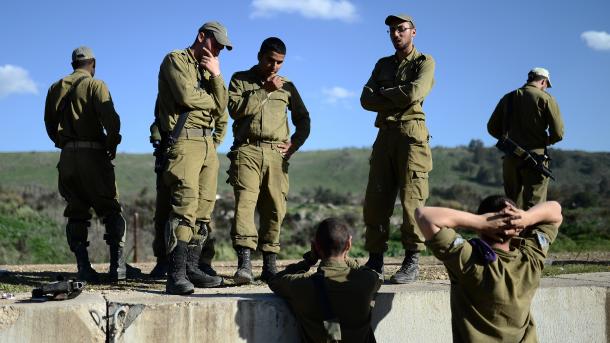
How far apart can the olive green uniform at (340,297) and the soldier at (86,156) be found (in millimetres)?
2477

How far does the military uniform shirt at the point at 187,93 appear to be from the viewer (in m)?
5.55

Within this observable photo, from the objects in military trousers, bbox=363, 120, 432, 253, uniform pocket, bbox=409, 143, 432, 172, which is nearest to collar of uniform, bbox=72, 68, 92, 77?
military trousers, bbox=363, 120, 432, 253

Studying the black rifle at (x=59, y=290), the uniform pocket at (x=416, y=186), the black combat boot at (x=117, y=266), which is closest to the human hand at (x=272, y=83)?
the uniform pocket at (x=416, y=186)

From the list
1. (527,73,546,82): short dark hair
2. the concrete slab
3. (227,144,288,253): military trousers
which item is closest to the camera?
the concrete slab

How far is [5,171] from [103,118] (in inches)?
2112

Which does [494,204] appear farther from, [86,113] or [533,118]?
[533,118]

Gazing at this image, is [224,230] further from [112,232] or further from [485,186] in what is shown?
[485,186]

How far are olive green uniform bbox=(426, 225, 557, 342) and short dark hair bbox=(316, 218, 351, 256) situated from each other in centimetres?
57

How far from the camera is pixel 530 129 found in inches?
327

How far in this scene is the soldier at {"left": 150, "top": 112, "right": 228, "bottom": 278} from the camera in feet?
19.0

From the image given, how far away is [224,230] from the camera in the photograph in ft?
65.4

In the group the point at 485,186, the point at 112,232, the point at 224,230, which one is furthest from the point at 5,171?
the point at 112,232

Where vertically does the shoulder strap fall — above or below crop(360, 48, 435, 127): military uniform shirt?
below

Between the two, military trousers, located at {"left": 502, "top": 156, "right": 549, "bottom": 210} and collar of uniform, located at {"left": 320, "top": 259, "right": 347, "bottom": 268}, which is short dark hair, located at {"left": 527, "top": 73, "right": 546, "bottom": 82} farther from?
collar of uniform, located at {"left": 320, "top": 259, "right": 347, "bottom": 268}
